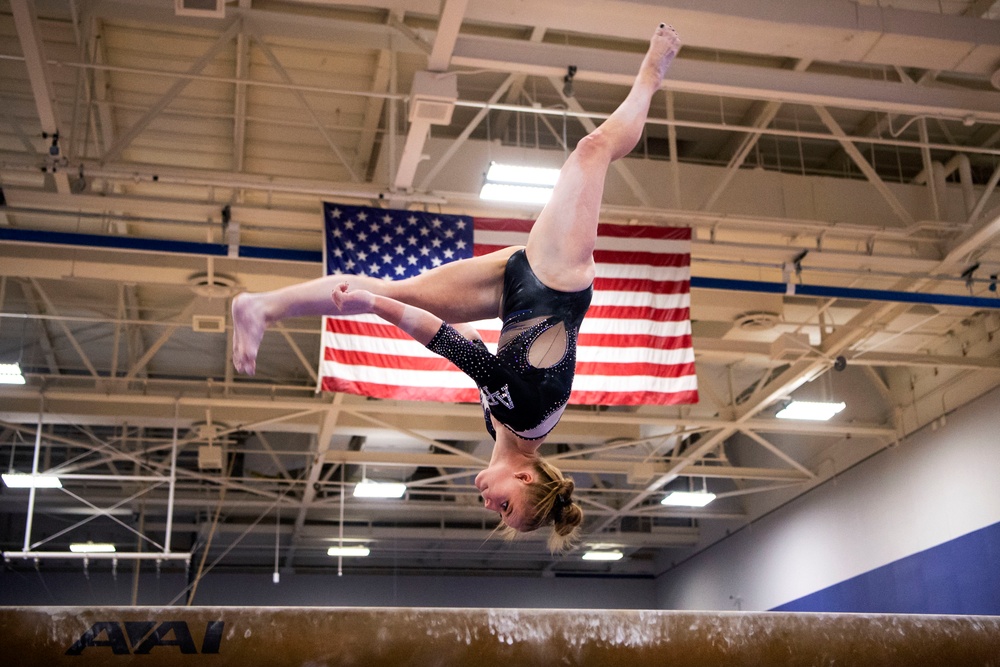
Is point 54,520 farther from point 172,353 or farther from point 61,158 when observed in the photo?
point 61,158

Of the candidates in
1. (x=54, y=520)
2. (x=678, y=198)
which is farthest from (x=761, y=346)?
(x=54, y=520)

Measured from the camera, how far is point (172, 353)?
15.1 meters

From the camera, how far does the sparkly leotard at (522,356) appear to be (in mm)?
3551

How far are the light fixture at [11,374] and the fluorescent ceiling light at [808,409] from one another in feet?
30.6

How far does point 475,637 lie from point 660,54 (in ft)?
8.84

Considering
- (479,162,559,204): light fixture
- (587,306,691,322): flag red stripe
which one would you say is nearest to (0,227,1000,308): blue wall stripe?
(587,306,691,322): flag red stripe

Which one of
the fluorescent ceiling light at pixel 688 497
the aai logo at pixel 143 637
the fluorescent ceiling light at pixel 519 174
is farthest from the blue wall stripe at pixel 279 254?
the fluorescent ceiling light at pixel 688 497

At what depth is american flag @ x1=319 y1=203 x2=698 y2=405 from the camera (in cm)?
880

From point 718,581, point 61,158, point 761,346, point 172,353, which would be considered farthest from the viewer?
point 718,581

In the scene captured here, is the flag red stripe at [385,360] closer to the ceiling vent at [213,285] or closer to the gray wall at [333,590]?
the ceiling vent at [213,285]

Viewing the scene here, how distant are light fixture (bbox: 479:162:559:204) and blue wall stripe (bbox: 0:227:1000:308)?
207cm

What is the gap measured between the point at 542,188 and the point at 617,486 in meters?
11.2

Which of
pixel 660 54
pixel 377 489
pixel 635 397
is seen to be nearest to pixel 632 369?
pixel 635 397

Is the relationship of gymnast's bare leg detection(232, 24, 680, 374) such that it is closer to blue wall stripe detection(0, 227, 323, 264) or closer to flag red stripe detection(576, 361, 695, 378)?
flag red stripe detection(576, 361, 695, 378)
